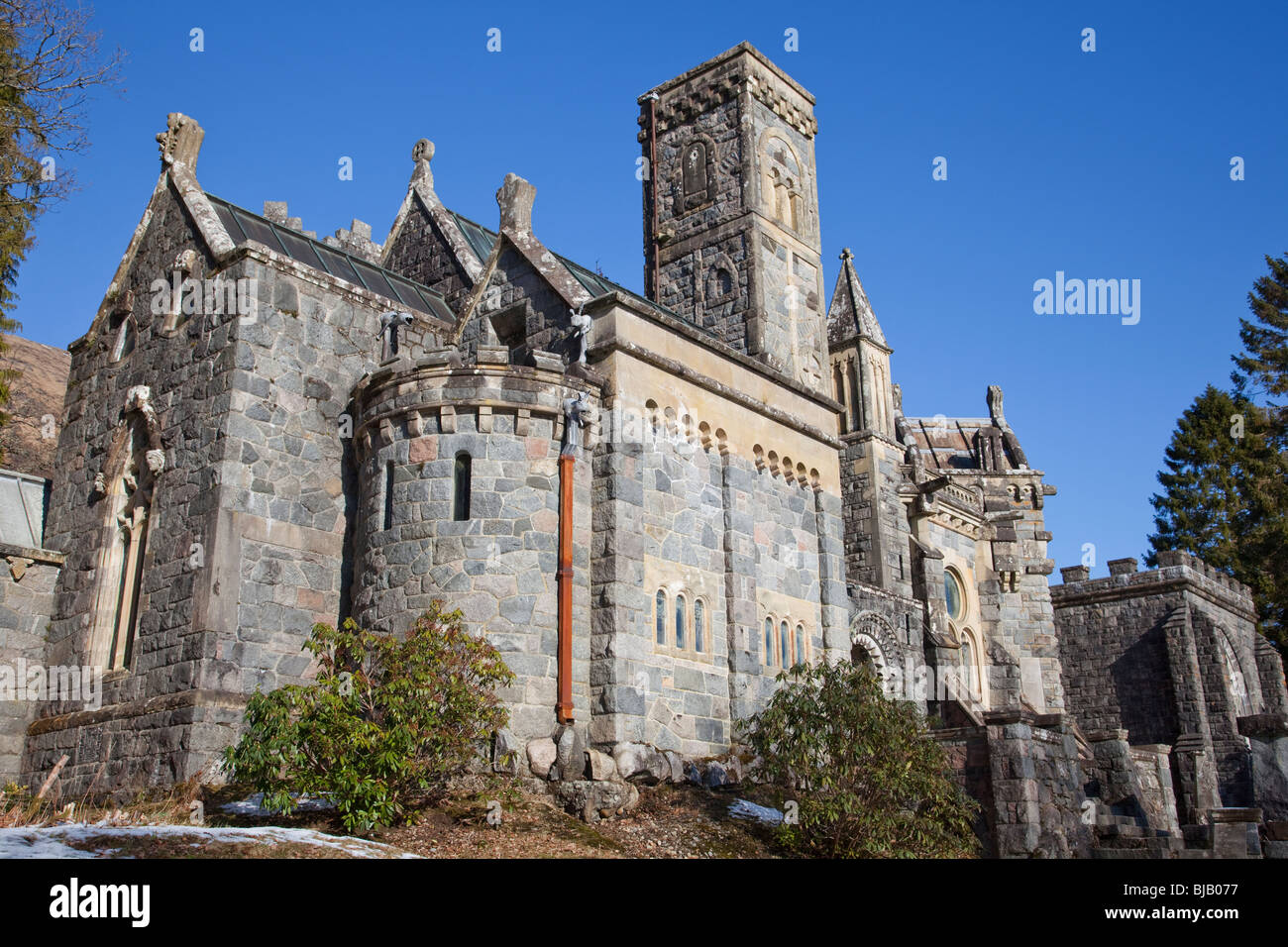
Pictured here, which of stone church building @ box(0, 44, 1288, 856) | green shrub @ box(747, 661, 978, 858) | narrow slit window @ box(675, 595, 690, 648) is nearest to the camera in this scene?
green shrub @ box(747, 661, 978, 858)

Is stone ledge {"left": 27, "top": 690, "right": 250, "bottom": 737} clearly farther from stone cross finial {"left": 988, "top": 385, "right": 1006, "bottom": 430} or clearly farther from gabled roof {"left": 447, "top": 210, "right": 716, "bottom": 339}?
stone cross finial {"left": 988, "top": 385, "right": 1006, "bottom": 430}

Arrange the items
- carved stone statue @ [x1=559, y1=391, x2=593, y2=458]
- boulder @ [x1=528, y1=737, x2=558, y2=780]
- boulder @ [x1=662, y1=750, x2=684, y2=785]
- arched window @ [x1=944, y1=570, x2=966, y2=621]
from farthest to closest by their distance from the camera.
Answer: arched window @ [x1=944, y1=570, x2=966, y2=621]
carved stone statue @ [x1=559, y1=391, x2=593, y2=458]
boulder @ [x1=662, y1=750, x2=684, y2=785]
boulder @ [x1=528, y1=737, x2=558, y2=780]

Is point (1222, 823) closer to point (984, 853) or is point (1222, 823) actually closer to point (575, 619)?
point (984, 853)

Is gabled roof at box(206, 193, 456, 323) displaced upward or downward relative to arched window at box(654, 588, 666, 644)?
upward

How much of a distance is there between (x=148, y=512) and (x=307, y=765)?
785cm

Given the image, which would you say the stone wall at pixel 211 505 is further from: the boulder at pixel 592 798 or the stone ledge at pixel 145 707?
the boulder at pixel 592 798

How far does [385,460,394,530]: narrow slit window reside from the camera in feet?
58.8

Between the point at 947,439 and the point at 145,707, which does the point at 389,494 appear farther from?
the point at 947,439

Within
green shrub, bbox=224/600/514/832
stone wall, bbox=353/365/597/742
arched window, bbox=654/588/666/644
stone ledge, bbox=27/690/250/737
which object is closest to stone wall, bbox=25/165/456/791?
stone ledge, bbox=27/690/250/737

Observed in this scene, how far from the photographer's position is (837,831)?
49.0 ft

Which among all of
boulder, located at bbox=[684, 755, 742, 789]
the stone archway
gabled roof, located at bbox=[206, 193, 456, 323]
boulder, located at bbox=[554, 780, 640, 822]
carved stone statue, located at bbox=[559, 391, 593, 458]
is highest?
gabled roof, located at bbox=[206, 193, 456, 323]

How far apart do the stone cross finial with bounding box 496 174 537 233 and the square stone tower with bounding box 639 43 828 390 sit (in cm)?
632

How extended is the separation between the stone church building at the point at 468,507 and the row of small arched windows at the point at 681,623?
0.17ft
